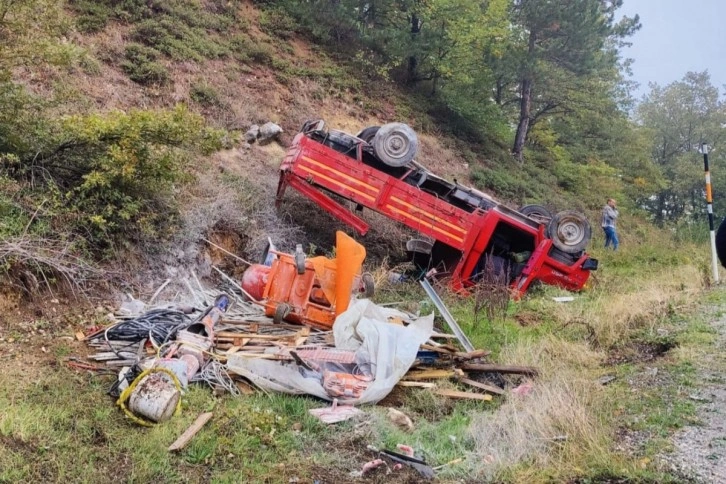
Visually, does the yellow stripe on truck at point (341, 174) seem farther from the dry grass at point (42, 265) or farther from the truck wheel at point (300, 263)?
the dry grass at point (42, 265)

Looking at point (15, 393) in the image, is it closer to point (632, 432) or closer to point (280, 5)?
point (632, 432)

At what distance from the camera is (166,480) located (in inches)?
127

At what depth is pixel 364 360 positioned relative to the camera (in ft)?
16.1

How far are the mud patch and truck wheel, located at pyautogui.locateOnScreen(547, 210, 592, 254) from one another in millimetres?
3244

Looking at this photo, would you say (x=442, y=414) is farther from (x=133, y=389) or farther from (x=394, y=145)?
(x=394, y=145)

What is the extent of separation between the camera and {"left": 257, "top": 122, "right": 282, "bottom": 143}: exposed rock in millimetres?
12320

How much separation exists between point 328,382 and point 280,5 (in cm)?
1620

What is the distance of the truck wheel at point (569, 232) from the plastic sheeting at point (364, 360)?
13.9 ft

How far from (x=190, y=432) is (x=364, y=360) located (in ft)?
5.61

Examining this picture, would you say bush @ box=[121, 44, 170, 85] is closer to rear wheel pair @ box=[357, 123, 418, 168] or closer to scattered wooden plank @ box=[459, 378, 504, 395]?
rear wheel pair @ box=[357, 123, 418, 168]

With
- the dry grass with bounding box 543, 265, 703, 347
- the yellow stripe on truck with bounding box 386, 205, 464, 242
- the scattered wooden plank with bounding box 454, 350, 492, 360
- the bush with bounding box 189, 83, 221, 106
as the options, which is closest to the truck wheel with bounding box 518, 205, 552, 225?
the dry grass with bounding box 543, 265, 703, 347

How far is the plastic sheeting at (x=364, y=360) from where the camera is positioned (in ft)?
14.9

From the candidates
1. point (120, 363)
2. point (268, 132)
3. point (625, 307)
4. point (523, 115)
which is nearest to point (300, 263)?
point (120, 363)

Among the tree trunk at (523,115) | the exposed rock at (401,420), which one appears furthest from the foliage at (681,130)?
the exposed rock at (401,420)
